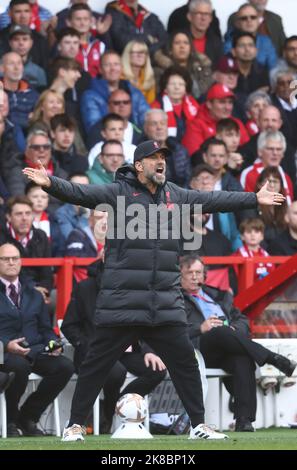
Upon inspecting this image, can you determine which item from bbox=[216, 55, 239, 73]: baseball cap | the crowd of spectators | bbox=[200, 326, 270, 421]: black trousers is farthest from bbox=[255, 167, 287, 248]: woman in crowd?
bbox=[200, 326, 270, 421]: black trousers

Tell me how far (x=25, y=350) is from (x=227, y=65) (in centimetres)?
694

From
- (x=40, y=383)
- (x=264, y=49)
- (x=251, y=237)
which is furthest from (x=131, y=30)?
(x=40, y=383)

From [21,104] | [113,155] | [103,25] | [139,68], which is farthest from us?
[103,25]

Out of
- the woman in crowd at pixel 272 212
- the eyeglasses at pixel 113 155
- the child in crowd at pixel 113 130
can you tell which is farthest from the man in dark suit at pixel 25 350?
the woman in crowd at pixel 272 212

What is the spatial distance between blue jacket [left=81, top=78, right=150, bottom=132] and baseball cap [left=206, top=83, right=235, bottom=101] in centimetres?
91

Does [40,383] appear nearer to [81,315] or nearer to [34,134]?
[81,315]

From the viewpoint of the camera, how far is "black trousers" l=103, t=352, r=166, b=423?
43.8ft

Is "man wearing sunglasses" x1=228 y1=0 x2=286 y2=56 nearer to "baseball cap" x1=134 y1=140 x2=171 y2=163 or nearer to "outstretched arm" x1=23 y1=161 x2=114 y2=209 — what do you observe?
"baseball cap" x1=134 y1=140 x2=171 y2=163

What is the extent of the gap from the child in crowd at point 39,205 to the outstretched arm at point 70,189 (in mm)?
4699

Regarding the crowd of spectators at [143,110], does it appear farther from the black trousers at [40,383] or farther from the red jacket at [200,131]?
the black trousers at [40,383]

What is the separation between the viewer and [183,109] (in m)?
A: 18.3

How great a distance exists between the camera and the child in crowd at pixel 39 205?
614 inches

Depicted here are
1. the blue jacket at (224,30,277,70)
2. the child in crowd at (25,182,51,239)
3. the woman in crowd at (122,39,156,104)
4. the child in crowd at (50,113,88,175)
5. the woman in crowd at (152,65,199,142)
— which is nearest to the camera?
the child in crowd at (25,182,51,239)
